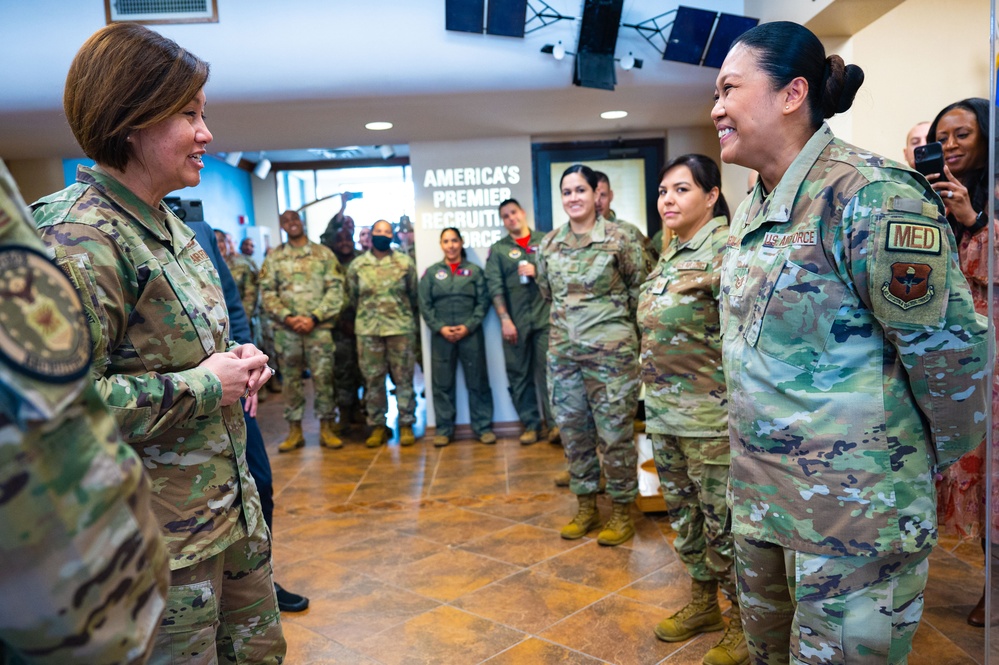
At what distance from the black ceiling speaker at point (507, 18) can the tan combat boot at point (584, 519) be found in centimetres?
260

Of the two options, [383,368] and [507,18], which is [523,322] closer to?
[383,368]

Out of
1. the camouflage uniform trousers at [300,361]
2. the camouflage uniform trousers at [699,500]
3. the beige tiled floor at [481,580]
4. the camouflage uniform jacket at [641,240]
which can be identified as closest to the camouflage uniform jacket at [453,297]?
the camouflage uniform trousers at [300,361]

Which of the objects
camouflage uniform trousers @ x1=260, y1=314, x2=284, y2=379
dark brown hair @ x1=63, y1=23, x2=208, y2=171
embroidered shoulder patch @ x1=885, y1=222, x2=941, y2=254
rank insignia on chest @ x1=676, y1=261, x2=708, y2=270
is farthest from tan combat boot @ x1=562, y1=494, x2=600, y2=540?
camouflage uniform trousers @ x1=260, y1=314, x2=284, y2=379

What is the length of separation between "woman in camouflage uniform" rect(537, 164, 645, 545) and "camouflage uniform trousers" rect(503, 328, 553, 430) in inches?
81.2

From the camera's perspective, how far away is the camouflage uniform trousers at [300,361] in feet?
18.8

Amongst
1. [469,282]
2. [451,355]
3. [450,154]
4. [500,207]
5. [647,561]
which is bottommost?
[647,561]

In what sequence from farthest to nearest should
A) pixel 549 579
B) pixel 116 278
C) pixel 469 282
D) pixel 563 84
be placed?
1. pixel 469 282
2. pixel 563 84
3. pixel 549 579
4. pixel 116 278

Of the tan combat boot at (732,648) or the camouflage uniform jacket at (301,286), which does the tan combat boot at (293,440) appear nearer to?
the camouflage uniform jacket at (301,286)

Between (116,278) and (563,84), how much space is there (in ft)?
11.6

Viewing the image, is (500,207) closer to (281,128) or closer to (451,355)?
(451,355)

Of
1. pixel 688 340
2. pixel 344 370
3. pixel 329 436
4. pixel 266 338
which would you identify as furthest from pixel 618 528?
pixel 266 338

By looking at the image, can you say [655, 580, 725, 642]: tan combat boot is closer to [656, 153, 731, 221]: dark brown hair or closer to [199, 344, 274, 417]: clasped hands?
[656, 153, 731, 221]: dark brown hair

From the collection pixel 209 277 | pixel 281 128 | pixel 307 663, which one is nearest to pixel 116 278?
pixel 209 277

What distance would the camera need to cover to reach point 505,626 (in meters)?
2.63
